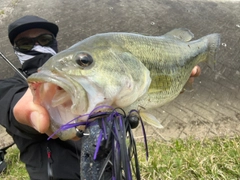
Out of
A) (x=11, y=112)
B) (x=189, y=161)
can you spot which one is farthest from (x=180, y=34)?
(x=189, y=161)

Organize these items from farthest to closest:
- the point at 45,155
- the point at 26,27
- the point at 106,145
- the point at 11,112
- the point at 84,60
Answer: the point at 26,27 → the point at 45,155 → the point at 11,112 → the point at 84,60 → the point at 106,145

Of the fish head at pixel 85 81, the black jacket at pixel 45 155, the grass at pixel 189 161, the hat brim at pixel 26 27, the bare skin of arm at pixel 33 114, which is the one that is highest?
the fish head at pixel 85 81

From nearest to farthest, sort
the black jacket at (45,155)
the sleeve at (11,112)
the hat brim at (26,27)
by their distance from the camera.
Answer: the sleeve at (11,112) < the black jacket at (45,155) < the hat brim at (26,27)

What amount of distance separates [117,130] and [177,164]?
7.92 ft

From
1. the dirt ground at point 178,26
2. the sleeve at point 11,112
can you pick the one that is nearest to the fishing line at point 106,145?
the sleeve at point 11,112

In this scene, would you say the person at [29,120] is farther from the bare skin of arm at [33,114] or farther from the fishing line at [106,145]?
the fishing line at [106,145]

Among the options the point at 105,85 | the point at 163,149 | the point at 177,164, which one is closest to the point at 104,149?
the point at 105,85

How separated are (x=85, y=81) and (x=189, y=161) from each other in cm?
237

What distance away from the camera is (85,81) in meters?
1.36

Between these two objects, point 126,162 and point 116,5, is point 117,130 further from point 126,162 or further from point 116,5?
point 116,5

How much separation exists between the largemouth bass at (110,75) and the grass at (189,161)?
149 centimetres

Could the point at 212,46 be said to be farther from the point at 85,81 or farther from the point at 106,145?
the point at 106,145

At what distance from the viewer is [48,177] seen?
2242 millimetres

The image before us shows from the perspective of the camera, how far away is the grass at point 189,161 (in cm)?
324
